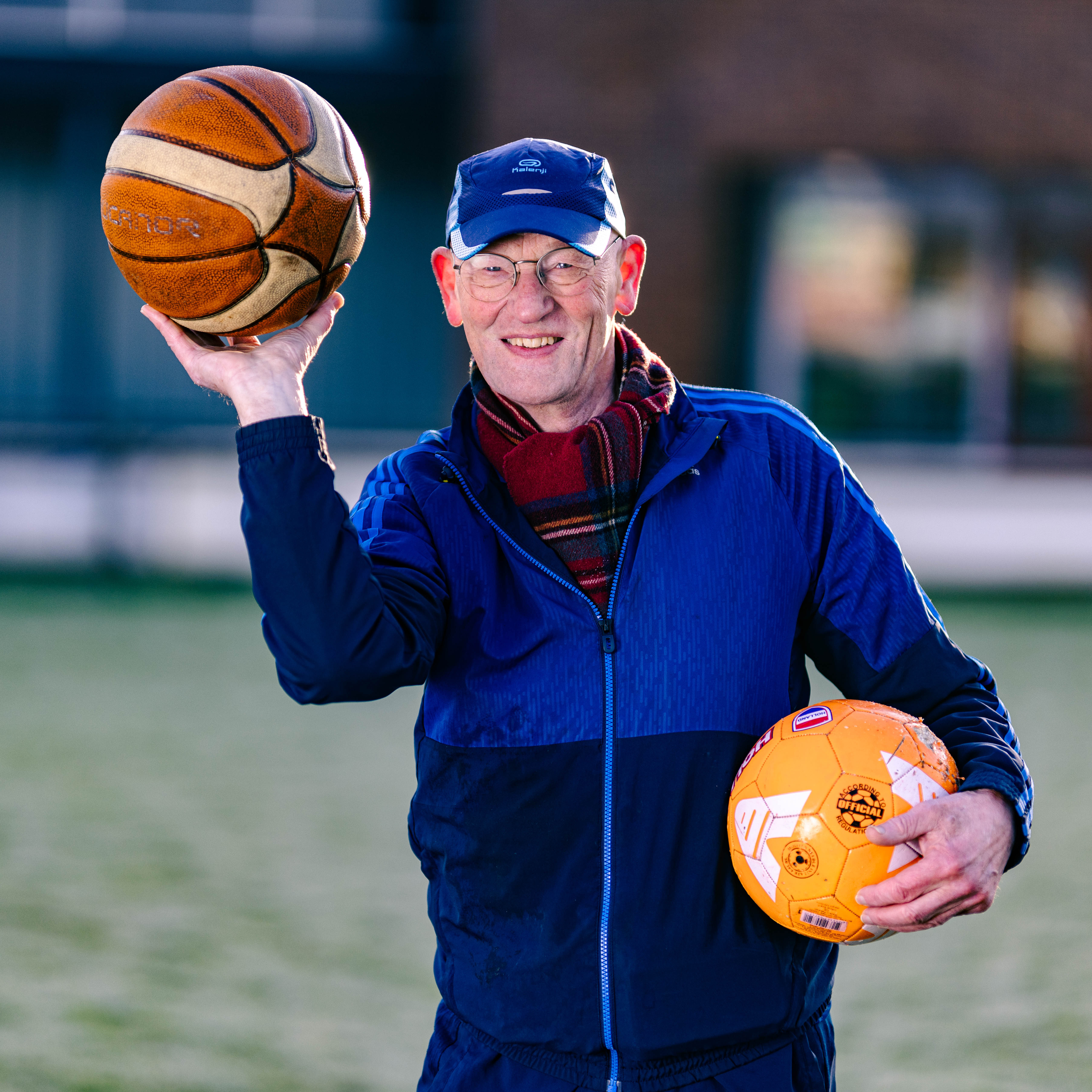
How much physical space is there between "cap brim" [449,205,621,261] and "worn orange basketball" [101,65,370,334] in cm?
33

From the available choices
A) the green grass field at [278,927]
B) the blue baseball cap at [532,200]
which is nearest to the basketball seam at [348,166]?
the blue baseball cap at [532,200]

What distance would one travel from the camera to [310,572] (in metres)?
1.97

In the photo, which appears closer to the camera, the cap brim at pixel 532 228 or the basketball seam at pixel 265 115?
the cap brim at pixel 532 228

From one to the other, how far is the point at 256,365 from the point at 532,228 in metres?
0.48

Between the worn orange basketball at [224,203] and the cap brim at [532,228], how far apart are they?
331 millimetres

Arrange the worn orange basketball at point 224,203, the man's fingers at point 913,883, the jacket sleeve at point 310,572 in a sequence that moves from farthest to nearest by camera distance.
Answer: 1. the worn orange basketball at point 224,203
2. the man's fingers at point 913,883
3. the jacket sleeve at point 310,572

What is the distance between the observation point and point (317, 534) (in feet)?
6.48

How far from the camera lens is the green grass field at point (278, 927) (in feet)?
13.2

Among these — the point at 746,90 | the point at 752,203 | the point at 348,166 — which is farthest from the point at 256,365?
the point at 752,203

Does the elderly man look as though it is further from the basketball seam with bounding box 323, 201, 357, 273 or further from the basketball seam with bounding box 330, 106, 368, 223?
the basketball seam with bounding box 330, 106, 368, 223

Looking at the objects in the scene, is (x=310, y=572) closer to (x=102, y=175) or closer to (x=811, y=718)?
(x=811, y=718)

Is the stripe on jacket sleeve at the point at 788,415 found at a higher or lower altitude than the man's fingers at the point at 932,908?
higher

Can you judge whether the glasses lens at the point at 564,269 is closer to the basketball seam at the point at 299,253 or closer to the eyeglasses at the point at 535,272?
the eyeglasses at the point at 535,272

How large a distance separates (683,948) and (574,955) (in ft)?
0.54
